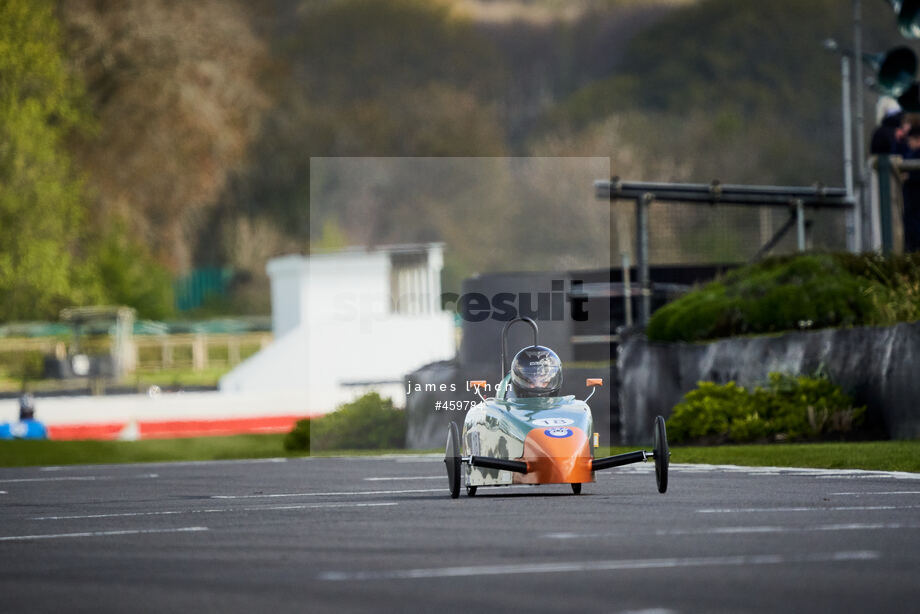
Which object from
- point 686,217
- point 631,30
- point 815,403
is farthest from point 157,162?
point 631,30

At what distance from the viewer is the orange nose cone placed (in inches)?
573

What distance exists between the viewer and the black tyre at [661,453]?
47.5 ft

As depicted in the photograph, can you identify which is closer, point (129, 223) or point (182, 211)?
point (129, 223)

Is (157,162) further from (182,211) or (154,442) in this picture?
(154,442)

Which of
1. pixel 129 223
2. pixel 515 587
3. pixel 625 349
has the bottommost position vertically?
pixel 515 587

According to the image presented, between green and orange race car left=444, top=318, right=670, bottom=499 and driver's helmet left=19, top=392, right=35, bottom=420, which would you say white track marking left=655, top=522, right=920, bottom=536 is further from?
driver's helmet left=19, top=392, right=35, bottom=420

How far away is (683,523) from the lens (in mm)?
12117

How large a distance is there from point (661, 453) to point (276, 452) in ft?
58.6

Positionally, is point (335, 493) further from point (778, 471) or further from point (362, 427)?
point (362, 427)

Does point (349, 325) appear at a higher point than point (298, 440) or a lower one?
higher

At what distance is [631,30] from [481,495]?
146 m

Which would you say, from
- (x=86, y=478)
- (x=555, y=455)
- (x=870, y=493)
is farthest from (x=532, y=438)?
(x=86, y=478)

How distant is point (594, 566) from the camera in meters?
9.70

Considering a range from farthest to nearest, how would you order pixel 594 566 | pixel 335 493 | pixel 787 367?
pixel 787 367 < pixel 335 493 < pixel 594 566
